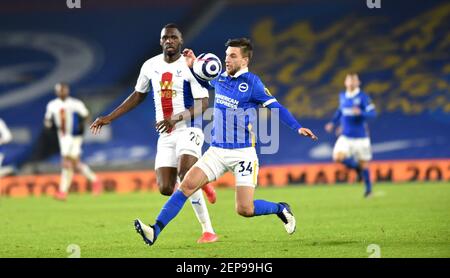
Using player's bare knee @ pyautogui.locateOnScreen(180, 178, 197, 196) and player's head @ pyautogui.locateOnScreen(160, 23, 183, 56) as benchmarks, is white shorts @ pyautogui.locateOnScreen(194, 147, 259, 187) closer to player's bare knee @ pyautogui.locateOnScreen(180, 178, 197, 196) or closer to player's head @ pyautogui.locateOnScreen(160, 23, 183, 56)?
player's bare knee @ pyautogui.locateOnScreen(180, 178, 197, 196)

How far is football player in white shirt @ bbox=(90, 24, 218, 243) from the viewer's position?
392 inches

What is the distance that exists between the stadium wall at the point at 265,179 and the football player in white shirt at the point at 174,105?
1183 cm

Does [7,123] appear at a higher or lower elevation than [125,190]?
higher

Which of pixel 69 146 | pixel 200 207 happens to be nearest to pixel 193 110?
pixel 200 207

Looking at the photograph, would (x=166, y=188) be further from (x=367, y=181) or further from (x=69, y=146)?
(x=69, y=146)

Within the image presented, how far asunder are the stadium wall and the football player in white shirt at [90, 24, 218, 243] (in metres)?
11.8

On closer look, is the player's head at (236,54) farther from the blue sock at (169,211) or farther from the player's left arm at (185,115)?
the blue sock at (169,211)

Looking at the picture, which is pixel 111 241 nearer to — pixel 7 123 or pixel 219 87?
pixel 219 87

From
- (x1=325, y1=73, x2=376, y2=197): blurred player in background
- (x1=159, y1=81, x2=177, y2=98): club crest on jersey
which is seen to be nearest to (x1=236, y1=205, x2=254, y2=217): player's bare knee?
(x1=159, y1=81, x2=177, y2=98): club crest on jersey

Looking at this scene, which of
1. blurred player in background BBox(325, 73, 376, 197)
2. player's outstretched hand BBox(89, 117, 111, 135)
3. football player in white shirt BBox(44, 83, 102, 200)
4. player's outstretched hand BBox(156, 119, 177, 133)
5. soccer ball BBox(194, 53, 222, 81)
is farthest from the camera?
football player in white shirt BBox(44, 83, 102, 200)

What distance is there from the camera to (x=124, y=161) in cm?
2525
